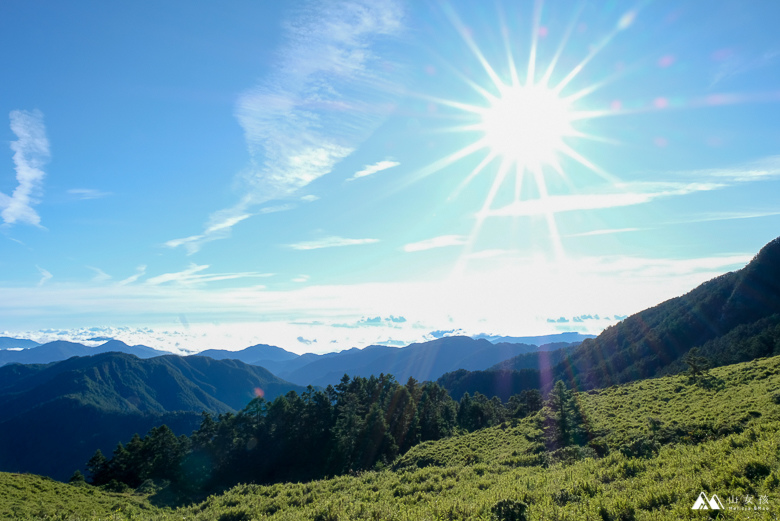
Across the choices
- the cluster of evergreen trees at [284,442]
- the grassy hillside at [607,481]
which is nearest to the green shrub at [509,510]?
the grassy hillside at [607,481]

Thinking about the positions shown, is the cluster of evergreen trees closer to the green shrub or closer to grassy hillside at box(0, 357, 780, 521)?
grassy hillside at box(0, 357, 780, 521)

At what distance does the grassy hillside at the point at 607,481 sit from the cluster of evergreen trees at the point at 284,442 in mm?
40837

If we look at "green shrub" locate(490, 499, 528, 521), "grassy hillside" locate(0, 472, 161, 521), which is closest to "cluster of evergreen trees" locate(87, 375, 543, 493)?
"grassy hillside" locate(0, 472, 161, 521)

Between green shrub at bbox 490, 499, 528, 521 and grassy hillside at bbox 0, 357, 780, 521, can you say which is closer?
grassy hillside at bbox 0, 357, 780, 521

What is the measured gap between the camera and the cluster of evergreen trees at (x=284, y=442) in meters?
73.9

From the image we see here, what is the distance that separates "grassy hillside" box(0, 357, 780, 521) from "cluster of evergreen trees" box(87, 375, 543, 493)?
40837 millimetres

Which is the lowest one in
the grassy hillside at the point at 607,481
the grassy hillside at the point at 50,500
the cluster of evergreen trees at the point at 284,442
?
the cluster of evergreen trees at the point at 284,442

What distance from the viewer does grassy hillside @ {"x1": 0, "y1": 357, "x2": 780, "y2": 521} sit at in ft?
38.9

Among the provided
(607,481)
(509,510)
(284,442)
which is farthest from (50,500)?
(284,442)

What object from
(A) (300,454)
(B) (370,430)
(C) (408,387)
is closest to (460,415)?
(C) (408,387)

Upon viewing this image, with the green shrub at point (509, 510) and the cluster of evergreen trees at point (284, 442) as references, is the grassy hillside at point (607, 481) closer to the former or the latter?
the green shrub at point (509, 510)

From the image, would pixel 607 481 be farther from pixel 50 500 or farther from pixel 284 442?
pixel 284 442

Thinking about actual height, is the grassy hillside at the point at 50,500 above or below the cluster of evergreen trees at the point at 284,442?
above

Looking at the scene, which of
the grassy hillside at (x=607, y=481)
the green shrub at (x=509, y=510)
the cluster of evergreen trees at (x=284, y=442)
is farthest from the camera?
the cluster of evergreen trees at (x=284, y=442)
